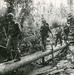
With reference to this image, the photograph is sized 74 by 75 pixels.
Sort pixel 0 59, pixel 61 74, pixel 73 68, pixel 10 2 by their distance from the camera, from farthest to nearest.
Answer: pixel 10 2 → pixel 0 59 → pixel 73 68 → pixel 61 74

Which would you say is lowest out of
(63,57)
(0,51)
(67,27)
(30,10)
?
(63,57)

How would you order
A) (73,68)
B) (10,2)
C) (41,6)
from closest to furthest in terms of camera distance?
(73,68)
(10,2)
(41,6)

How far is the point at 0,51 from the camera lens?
46.5ft

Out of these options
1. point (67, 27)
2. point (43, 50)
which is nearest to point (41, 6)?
point (67, 27)

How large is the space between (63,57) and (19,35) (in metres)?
6.99

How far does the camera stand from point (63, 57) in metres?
14.3

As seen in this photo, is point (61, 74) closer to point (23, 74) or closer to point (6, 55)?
point (23, 74)

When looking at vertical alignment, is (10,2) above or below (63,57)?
above

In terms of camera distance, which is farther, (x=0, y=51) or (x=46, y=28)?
(x=0, y=51)

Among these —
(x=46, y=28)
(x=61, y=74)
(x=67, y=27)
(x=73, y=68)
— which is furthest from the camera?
(x=67, y=27)

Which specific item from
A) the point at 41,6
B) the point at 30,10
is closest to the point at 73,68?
the point at 30,10

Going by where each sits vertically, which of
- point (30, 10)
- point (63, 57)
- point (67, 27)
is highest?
point (30, 10)

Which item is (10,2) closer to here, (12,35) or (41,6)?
(12,35)

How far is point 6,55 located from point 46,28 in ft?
15.7
